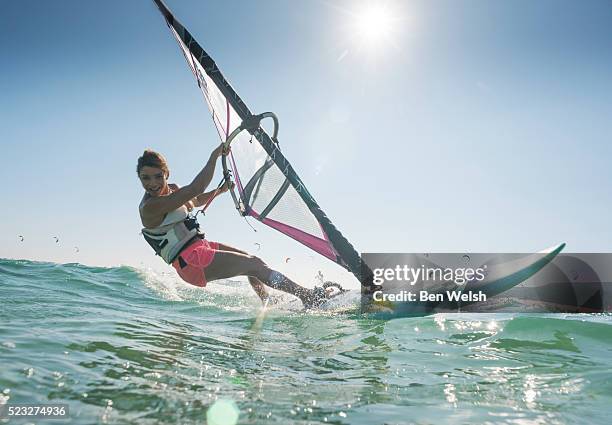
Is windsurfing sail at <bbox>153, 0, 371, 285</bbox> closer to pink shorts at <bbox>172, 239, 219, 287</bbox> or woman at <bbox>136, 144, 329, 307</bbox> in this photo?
woman at <bbox>136, 144, 329, 307</bbox>

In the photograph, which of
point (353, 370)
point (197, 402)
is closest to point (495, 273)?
point (353, 370)

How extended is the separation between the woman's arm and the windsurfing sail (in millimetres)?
261

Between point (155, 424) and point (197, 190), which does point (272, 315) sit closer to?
point (197, 190)

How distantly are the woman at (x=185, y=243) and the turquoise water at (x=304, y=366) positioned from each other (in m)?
0.60

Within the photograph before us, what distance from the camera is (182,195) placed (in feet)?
17.3

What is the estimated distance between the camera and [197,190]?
5.23m

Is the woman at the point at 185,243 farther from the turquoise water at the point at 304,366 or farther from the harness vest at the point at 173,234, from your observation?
the turquoise water at the point at 304,366

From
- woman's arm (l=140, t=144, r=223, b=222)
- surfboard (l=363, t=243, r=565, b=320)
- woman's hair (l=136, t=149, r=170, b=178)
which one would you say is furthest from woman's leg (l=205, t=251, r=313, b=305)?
woman's hair (l=136, t=149, r=170, b=178)

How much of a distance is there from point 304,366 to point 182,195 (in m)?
2.68

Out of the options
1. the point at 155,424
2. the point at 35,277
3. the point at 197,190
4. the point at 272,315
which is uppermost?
the point at 197,190

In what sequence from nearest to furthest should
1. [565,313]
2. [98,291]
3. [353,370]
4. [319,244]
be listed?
1. [353,370]
2. [319,244]
3. [565,313]
4. [98,291]

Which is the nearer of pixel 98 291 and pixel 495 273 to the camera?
pixel 495 273

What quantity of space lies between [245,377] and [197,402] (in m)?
0.67

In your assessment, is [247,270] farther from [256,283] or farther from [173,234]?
[173,234]
